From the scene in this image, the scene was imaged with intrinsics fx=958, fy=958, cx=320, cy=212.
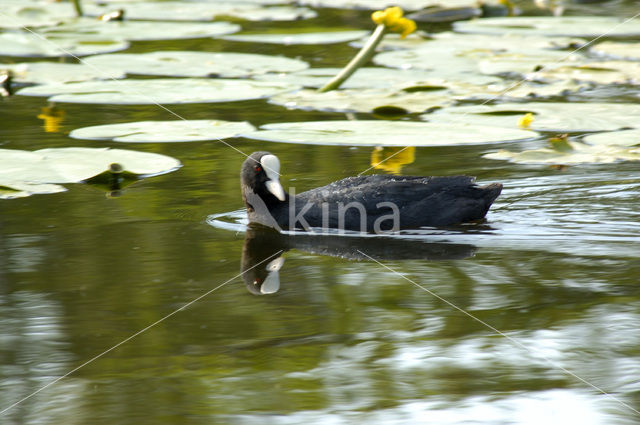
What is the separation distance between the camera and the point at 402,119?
24.1ft

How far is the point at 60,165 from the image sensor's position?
18.9 ft

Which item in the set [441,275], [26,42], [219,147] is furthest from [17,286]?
[26,42]

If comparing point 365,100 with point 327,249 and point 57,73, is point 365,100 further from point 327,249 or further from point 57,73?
point 57,73

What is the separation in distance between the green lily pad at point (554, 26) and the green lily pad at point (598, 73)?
6.27 ft

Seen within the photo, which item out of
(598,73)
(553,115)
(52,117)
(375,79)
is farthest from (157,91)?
(598,73)

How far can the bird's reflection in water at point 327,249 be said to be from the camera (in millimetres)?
4496

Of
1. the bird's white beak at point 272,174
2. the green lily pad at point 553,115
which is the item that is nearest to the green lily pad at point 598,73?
the green lily pad at point 553,115

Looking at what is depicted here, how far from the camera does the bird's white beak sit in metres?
5.14

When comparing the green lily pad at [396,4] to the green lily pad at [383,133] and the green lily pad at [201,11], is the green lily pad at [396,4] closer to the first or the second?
the green lily pad at [201,11]

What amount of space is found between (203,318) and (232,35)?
7.62m

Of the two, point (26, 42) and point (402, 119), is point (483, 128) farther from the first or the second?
point (26, 42)

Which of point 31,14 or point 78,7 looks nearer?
point 78,7

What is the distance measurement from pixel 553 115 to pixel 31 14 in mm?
7259

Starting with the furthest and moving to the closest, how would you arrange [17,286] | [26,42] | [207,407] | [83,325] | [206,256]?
[26,42] < [206,256] < [17,286] < [83,325] < [207,407]
